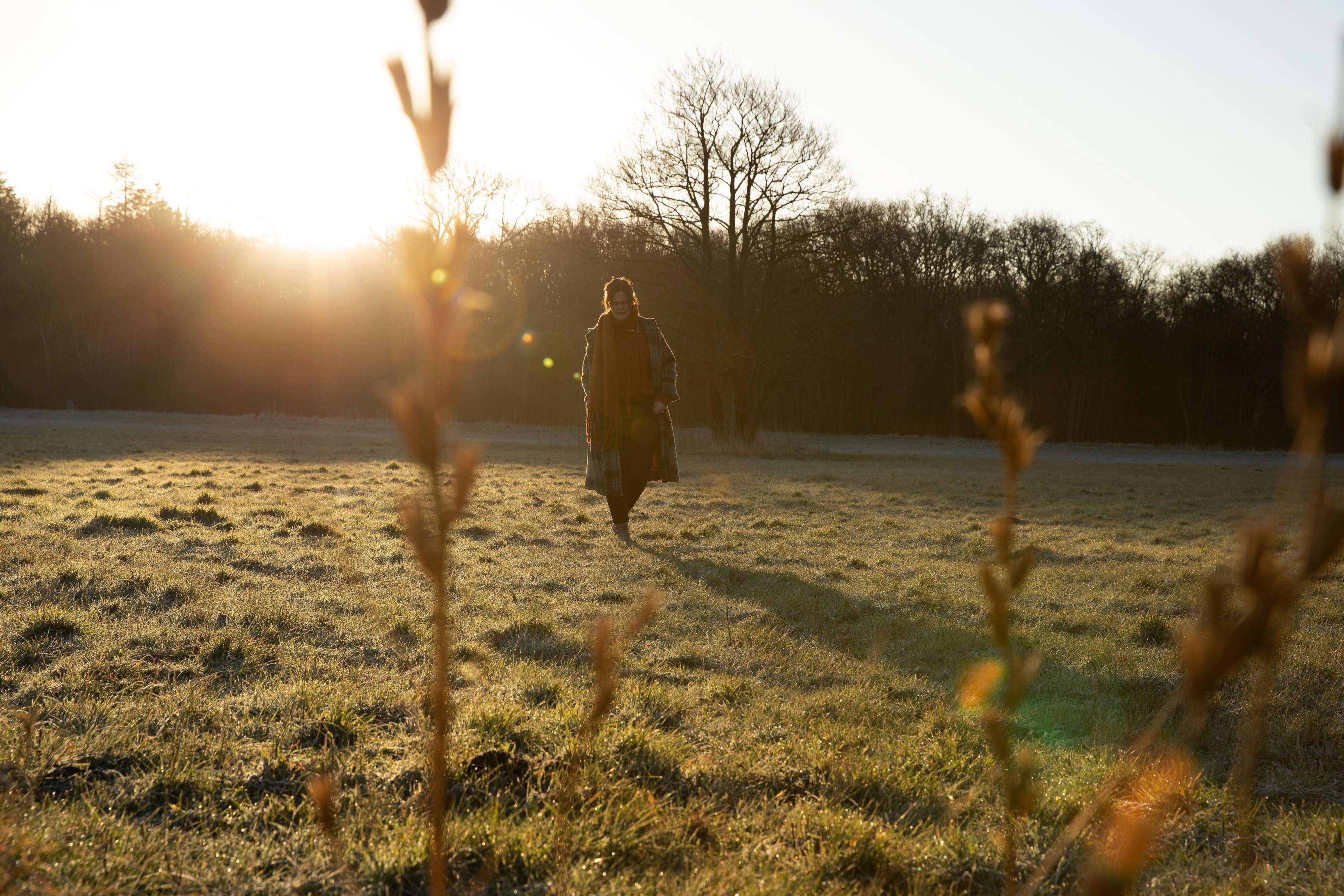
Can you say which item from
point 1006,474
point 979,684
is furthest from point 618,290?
point 1006,474

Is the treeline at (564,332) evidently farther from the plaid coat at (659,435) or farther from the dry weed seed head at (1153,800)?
the dry weed seed head at (1153,800)

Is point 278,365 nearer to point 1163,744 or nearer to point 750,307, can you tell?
point 750,307

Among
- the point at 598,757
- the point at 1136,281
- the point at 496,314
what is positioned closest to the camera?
the point at 598,757

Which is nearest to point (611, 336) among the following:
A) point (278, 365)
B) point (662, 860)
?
point (662, 860)

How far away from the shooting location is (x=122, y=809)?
81.4 inches

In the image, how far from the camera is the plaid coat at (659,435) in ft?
23.2

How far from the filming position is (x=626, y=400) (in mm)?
7043

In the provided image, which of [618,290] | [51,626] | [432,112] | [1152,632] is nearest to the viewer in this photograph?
[432,112]

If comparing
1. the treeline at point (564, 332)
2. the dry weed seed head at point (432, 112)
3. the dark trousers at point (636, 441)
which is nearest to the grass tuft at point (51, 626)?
the dry weed seed head at point (432, 112)

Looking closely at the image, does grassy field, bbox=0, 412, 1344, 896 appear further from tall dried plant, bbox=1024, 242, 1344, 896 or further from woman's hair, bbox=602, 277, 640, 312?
woman's hair, bbox=602, 277, 640, 312

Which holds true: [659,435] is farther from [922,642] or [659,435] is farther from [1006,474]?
[1006,474]

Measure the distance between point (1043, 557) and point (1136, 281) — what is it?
32101 mm

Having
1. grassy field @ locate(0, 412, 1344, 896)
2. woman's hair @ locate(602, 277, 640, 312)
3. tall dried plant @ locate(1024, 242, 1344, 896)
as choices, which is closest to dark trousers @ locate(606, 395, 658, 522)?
grassy field @ locate(0, 412, 1344, 896)

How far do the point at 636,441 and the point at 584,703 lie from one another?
4262mm
